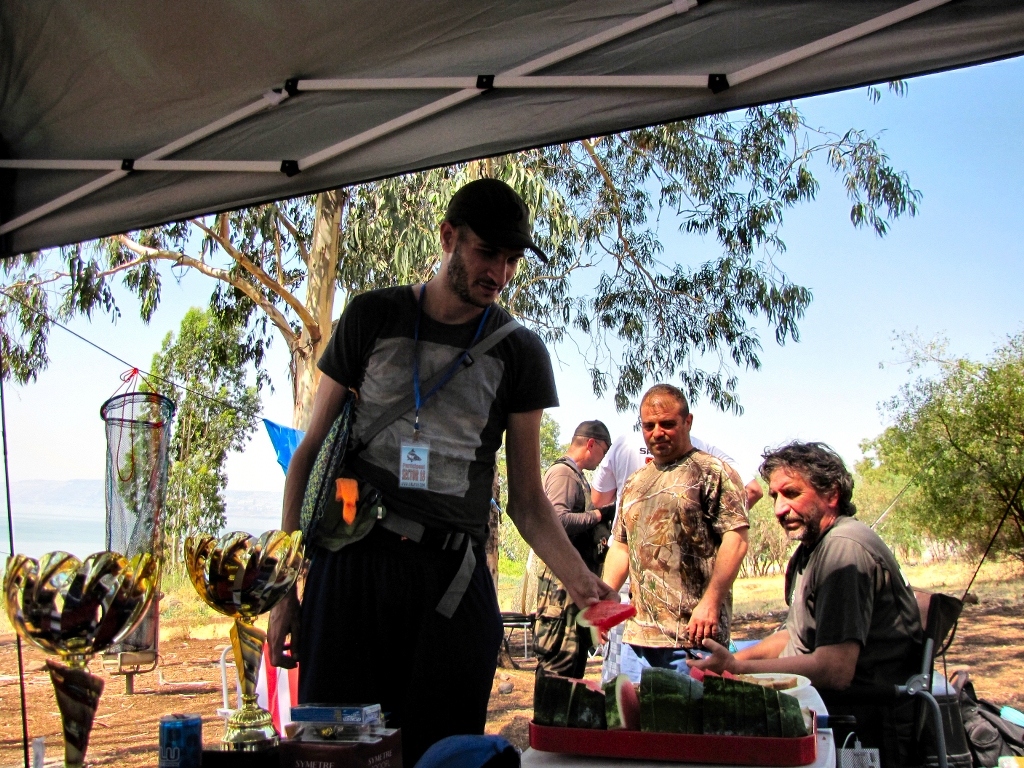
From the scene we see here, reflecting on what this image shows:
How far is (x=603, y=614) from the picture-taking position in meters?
1.68

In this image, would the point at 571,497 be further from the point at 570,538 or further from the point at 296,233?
the point at 296,233

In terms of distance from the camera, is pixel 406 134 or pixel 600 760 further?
pixel 406 134

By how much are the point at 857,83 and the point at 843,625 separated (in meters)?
1.31

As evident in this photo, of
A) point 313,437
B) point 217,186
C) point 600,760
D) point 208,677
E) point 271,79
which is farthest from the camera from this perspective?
point 208,677

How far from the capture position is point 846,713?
2371 millimetres

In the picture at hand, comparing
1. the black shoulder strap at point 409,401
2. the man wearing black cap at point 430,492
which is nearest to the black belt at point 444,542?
the man wearing black cap at point 430,492

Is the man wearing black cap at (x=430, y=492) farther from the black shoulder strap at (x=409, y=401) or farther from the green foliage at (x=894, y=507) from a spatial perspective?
the green foliage at (x=894, y=507)

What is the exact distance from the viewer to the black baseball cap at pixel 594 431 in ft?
17.2

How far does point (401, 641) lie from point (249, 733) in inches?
30.4

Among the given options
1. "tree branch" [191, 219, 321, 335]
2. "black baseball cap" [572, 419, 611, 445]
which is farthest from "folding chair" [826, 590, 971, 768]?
"tree branch" [191, 219, 321, 335]

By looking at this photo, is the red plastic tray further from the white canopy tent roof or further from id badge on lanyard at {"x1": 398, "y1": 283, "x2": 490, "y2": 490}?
the white canopy tent roof

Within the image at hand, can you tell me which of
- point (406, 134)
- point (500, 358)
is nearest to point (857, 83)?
point (500, 358)

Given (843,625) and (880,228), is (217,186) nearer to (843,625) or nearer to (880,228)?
(843,625)

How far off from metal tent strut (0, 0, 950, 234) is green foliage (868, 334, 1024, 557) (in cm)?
1467
